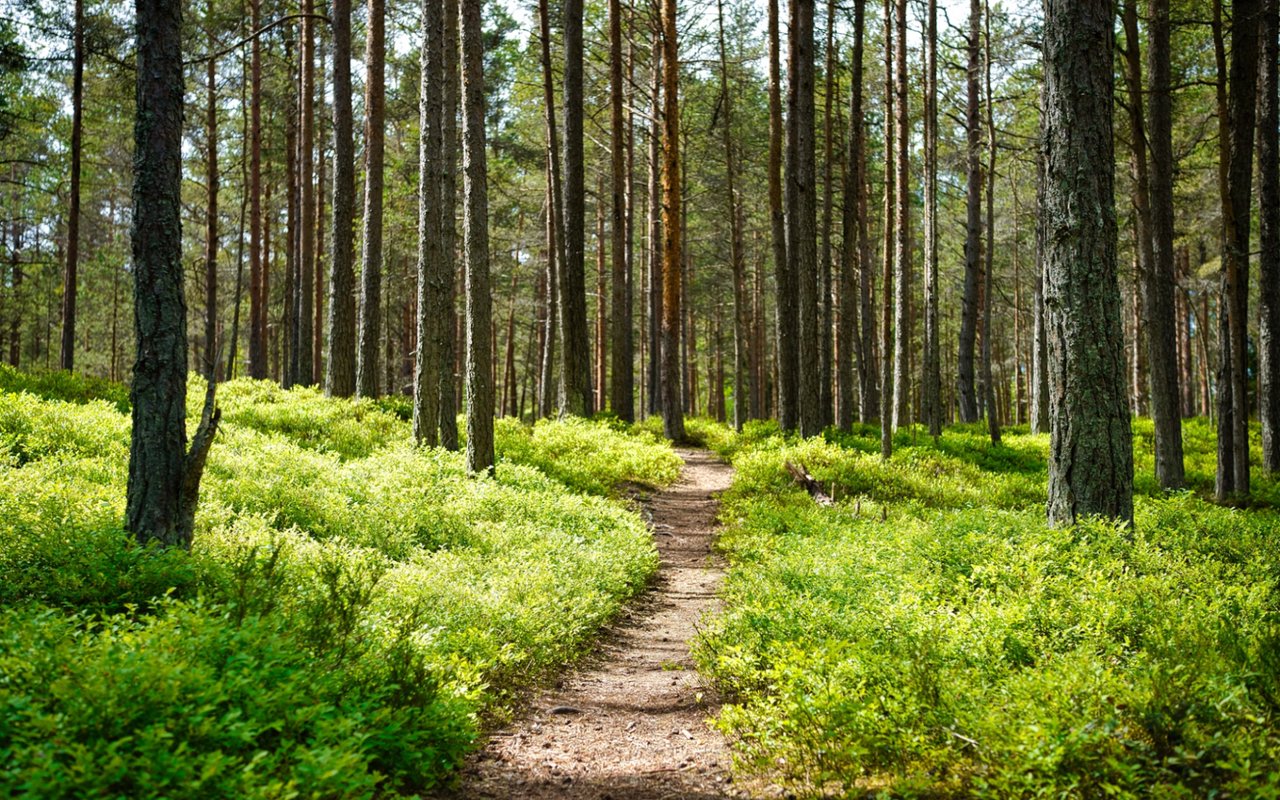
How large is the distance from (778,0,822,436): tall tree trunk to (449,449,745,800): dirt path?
10390mm

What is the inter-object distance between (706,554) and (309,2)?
64.9ft

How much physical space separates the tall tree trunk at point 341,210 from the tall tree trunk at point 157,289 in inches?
454

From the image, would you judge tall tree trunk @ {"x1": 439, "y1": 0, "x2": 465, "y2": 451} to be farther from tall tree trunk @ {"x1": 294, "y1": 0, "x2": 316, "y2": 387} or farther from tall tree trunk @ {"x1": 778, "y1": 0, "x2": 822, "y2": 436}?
tall tree trunk @ {"x1": 294, "y1": 0, "x2": 316, "y2": 387}

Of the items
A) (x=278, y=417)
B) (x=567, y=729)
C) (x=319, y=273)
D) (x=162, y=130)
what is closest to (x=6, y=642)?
(x=567, y=729)

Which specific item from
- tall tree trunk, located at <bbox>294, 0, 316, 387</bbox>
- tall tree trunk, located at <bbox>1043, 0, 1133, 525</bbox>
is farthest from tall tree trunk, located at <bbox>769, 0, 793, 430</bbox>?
tall tree trunk, located at <bbox>294, 0, 316, 387</bbox>

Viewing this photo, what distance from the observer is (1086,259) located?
6.90 m

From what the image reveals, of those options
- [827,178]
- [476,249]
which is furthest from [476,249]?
[827,178]

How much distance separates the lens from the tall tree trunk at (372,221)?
53.3 feet

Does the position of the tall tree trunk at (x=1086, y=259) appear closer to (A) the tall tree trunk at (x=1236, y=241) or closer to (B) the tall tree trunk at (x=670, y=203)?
(A) the tall tree trunk at (x=1236, y=241)

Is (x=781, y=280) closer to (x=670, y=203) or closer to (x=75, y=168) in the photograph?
(x=670, y=203)

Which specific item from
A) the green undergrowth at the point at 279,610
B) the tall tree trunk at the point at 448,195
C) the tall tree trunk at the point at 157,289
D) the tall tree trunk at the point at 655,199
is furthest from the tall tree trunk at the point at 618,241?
the tall tree trunk at the point at 157,289

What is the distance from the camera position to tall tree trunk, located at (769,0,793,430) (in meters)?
18.1

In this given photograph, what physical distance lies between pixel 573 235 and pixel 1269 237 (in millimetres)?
14043

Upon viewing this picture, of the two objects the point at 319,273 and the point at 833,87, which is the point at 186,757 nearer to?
the point at 833,87
